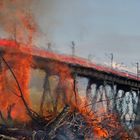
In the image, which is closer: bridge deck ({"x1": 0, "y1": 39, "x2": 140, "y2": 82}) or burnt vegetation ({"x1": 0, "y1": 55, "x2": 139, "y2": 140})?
burnt vegetation ({"x1": 0, "y1": 55, "x2": 139, "y2": 140})

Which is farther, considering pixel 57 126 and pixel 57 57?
pixel 57 57

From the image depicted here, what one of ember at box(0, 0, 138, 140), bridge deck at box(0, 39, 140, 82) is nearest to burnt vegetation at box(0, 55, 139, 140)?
ember at box(0, 0, 138, 140)

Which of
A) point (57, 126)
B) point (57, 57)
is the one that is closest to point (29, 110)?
point (57, 126)

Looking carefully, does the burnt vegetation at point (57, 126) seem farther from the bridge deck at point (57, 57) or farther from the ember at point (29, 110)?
the bridge deck at point (57, 57)

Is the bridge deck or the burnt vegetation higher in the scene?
the bridge deck

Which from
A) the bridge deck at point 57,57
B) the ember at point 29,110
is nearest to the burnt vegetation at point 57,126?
the ember at point 29,110

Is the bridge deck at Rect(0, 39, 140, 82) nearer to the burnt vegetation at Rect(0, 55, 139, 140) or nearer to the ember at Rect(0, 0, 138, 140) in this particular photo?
the ember at Rect(0, 0, 138, 140)

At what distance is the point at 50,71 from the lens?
115ft

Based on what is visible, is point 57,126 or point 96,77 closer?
point 57,126

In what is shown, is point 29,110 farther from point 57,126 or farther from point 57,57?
point 57,57

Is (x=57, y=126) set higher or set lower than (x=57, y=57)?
lower

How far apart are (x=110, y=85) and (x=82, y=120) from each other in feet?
83.9

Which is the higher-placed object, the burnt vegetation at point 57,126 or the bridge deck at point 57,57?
the bridge deck at point 57,57

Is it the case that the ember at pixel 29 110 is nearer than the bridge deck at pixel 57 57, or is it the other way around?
the ember at pixel 29 110
